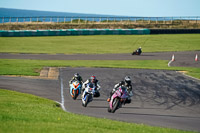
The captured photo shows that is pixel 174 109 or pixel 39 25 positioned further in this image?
pixel 39 25

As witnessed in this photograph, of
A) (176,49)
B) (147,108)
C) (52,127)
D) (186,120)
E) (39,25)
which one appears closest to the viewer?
(52,127)

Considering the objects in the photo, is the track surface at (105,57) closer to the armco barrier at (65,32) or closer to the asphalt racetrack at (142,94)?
→ the asphalt racetrack at (142,94)

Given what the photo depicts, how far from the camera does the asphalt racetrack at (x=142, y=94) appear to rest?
15.2 meters

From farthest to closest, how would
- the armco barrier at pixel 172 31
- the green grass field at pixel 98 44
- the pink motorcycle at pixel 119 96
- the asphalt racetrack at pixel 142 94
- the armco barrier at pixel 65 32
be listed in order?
the armco barrier at pixel 172 31 → the armco barrier at pixel 65 32 → the green grass field at pixel 98 44 → the asphalt racetrack at pixel 142 94 → the pink motorcycle at pixel 119 96

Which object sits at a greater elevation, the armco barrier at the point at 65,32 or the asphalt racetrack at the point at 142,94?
the armco barrier at the point at 65,32

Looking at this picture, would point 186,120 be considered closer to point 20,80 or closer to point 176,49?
point 20,80

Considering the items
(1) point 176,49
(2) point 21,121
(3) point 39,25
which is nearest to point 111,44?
(1) point 176,49

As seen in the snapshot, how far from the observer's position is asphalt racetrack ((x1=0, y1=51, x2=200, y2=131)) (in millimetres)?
15242

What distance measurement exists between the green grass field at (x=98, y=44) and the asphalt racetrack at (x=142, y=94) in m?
19.9

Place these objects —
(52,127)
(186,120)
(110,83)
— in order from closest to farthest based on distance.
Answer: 1. (52,127)
2. (186,120)
3. (110,83)

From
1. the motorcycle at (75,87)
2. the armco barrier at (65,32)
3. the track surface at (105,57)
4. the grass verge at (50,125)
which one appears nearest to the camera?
the grass verge at (50,125)

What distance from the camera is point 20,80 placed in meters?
25.5

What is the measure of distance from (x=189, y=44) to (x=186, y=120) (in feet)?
148

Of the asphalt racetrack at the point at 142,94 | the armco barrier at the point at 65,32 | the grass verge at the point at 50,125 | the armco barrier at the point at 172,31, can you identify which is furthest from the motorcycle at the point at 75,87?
the armco barrier at the point at 172,31
